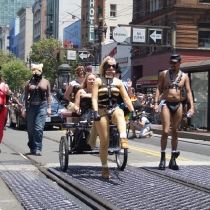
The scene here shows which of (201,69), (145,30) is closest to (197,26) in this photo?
(145,30)

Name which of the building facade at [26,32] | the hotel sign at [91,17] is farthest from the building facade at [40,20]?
the hotel sign at [91,17]

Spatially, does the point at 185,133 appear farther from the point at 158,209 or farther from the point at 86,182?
the point at 158,209

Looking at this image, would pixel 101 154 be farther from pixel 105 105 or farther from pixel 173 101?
pixel 173 101

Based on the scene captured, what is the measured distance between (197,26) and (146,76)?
752 centimetres

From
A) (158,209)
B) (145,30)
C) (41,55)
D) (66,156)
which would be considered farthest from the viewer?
(41,55)

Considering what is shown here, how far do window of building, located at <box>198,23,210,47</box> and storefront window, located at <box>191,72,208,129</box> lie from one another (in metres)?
20.0

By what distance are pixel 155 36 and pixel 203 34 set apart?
10.7 metres

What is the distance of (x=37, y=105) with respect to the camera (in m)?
11.8

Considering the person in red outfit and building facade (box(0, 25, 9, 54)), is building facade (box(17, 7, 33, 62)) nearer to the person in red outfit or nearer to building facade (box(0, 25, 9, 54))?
building facade (box(0, 25, 9, 54))

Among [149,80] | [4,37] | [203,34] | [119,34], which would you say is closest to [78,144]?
[119,34]

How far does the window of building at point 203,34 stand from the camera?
42312 millimetres

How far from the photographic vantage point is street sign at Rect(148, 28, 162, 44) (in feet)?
107

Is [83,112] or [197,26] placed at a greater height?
[197,26]

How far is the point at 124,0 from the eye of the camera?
69125 mm
